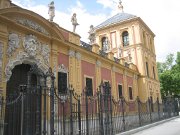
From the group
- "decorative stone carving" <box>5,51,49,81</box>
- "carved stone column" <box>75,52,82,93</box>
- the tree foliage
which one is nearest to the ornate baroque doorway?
"decorative stone carving" <box>5,51,49,81</box>

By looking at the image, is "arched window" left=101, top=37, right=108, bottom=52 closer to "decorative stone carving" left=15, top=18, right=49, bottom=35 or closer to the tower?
the tower

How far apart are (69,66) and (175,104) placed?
54.7 feet

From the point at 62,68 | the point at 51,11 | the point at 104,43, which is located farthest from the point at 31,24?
the point at 104,43

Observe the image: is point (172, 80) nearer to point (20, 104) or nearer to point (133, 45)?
point (133, 45)

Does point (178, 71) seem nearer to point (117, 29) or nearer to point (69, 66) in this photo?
point (117, 29)

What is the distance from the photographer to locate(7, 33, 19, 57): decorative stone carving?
9825 millimetres

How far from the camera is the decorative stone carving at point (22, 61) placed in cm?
964

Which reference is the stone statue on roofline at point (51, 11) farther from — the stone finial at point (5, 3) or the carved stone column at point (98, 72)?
the carved stone column at point (98, 72)

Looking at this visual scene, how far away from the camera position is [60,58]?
1295 cm

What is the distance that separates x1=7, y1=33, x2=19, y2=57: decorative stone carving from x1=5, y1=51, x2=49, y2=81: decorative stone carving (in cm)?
34

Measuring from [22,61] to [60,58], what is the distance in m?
2.91

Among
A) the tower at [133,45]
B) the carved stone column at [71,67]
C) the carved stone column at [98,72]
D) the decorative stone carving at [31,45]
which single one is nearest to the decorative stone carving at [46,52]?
the decorative stone carving at [31,45]

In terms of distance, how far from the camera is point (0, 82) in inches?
359

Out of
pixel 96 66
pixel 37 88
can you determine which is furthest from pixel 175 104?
pixel 37 88
